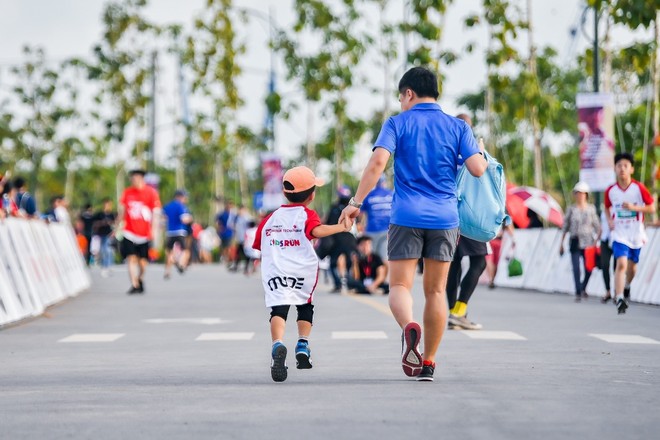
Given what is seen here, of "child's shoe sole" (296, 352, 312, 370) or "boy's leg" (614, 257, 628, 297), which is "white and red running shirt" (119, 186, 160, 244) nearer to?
"boy's leg" (614, 257, 628, 297)

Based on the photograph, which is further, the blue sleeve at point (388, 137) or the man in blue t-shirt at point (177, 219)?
the man in blue t-shirt at point (177, 219)

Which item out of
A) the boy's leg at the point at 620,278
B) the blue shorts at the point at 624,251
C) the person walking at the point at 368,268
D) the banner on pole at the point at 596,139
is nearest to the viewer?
the boy's leg at the point at 620,278

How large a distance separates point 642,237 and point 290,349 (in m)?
7.21

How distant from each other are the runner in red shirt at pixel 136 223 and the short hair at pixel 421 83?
14480 mm

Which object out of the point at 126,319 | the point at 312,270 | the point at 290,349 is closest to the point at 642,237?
the point at 126,319

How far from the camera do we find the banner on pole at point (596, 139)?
1040 inches

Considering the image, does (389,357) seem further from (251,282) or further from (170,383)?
(251,282)

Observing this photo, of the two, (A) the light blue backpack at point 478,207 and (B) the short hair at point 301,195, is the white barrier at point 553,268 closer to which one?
(A) the light blue backpack at point 478,207

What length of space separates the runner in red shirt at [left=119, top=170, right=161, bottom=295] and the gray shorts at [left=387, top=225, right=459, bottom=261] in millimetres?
14646

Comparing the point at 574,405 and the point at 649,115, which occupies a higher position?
the point at 649,115

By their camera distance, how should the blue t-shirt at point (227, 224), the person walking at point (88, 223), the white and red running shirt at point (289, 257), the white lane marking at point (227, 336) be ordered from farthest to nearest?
1. the blue t-shirt at point (227, 224)
2. the person walking at point (88, 223)
3. the white lane marking at point (227, 336)
4. the white and red running shirt at point (289, 257)

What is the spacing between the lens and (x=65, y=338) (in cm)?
1380

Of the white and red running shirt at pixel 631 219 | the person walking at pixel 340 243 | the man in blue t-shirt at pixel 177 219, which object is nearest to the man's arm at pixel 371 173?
the white and red running shirt at pixel 631 219

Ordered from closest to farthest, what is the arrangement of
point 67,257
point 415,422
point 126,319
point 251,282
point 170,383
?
1. point 415,422
2. point 170,383
3. point 126,319
4. point 67,257
5. point 251,282
